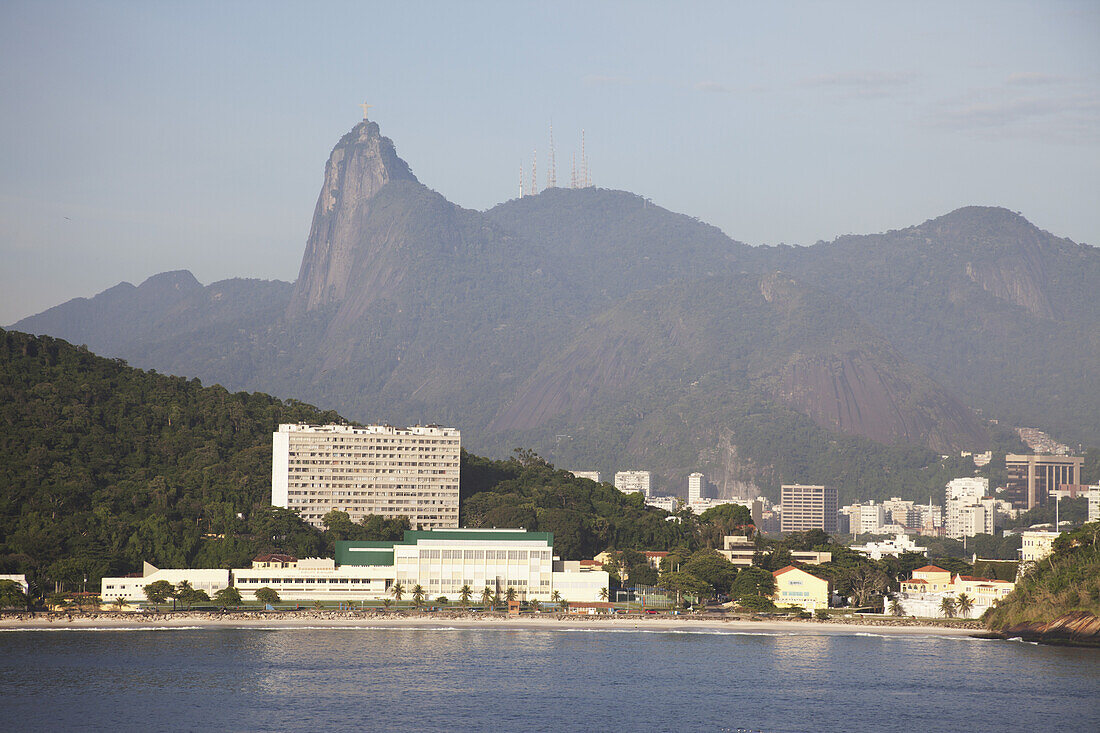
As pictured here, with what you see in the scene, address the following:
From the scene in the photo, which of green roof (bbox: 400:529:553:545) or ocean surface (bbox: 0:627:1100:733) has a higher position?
green roof (bbox: 400:529:553:545)

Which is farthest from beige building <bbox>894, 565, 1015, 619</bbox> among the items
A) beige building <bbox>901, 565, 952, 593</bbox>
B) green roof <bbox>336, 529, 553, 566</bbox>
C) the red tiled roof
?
the red tiled roof

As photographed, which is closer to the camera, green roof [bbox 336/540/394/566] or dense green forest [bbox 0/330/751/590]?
dense green forest [bbox 0/330/751/590]

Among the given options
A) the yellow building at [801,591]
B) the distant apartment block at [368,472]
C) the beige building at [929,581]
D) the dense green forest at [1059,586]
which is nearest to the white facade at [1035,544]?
the beige building at [929,581]

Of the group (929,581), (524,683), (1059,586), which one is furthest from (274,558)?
(1059,586)

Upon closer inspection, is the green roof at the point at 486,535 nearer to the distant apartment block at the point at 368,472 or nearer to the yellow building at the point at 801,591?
the yellow building at the point at 801,591

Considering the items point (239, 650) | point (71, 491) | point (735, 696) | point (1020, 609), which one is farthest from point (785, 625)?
point (71, 491)

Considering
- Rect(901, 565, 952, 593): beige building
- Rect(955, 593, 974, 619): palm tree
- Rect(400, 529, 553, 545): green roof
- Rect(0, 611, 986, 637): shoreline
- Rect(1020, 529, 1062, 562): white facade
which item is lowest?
Rect(0, 611, 986, 637): shoreline

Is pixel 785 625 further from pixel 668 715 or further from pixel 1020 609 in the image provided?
pixel 668 715

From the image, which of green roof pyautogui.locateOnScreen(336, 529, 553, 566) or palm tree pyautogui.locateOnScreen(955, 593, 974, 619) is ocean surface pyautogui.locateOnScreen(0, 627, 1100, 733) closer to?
palm tree pyautogui.locateOnScreen(955, 593, 974, 619)
